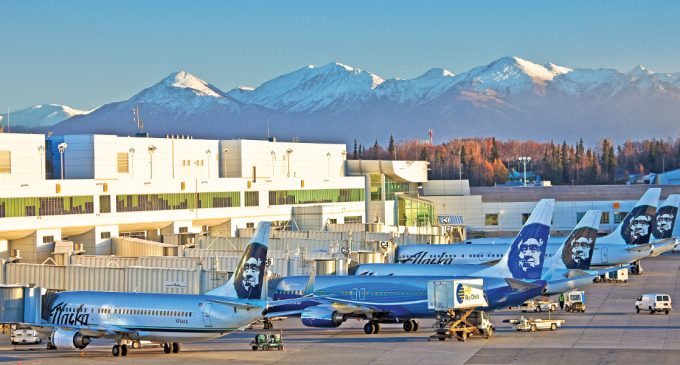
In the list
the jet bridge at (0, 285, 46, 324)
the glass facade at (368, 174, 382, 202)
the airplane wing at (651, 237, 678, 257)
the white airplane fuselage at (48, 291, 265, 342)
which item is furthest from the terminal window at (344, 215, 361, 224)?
the white airplane fuselage at (48, 291, 265, 342)

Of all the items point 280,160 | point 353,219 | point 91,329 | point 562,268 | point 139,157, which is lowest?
point 91,329

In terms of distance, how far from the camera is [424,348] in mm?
52844

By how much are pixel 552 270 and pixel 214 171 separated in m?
45.7

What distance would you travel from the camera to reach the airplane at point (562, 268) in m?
63.1

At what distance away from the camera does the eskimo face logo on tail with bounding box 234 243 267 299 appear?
167ft

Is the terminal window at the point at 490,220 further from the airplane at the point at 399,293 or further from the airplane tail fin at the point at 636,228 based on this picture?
the airplane at the point at 399,293

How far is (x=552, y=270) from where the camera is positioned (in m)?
67.8

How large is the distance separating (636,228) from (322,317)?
43.2m

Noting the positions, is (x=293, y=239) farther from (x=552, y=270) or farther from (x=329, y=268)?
(x=552, y=270)

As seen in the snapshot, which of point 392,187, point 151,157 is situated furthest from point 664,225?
point 151,157

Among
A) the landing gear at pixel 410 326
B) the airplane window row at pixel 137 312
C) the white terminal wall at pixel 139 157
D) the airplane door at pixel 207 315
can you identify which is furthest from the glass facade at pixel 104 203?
the airplane door at pixel 207 315

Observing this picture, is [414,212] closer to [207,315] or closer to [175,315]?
[175,315]

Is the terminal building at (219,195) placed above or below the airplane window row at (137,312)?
above

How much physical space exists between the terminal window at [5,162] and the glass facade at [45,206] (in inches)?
216
